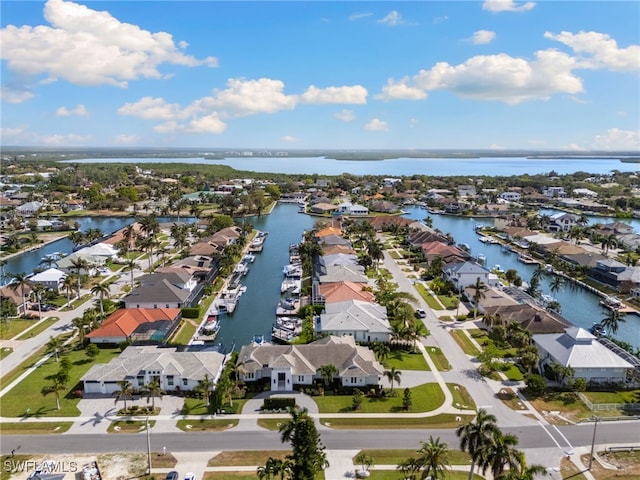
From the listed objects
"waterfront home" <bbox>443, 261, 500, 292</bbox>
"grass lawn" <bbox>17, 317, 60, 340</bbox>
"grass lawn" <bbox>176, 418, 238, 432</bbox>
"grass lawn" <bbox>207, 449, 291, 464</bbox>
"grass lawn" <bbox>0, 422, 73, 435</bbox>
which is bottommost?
"grass lawn" <bbox>0, 422, 73, 435</bbox>

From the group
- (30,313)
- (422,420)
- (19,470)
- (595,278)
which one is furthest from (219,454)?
(595,278)

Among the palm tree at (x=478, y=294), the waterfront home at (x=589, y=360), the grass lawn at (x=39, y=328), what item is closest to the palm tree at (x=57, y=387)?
the grass lawn at (x=39, y=328)

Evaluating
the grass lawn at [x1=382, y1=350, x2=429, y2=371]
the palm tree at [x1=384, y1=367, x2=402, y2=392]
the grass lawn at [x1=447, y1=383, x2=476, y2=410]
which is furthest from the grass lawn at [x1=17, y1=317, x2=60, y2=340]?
the grass lawn at [x1=447, y1=383, x2=476, y2=410]

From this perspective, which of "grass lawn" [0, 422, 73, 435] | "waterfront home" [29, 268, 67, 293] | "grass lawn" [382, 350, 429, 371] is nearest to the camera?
"grass lawn" [0, 422, 73, 435]

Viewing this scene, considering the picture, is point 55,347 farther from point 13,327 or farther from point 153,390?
point 153,390

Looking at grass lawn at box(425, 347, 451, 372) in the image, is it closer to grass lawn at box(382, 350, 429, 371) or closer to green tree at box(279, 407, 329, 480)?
grass lawn at box(382, 350, 429, 371)

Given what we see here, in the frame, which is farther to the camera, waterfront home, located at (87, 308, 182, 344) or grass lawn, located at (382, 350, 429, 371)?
waterfront home, located at (87, 308, 182, 344)

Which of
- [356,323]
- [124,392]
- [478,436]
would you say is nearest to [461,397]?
[478,436]

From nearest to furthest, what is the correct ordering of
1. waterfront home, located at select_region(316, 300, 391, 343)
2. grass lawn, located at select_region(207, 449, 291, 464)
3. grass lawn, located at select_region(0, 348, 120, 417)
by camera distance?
grass lawn, located at select_region(207, 449, 291, 464)
grass lawn, located at select_region(0, 348, 120, 417)
waterfront home, located at select_region(316, 300, 391, 343)
